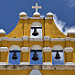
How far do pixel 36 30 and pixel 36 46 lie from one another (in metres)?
1.51

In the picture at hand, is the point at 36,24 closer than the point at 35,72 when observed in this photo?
No

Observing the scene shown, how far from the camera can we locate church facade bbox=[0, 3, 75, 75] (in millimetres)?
15711

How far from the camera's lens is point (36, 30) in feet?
58.5

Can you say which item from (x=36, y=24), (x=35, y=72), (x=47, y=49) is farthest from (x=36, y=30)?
(x=35, y=72)

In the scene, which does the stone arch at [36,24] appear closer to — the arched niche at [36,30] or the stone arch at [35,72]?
the arched niche at [36,30]

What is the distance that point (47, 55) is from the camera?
53.8ft

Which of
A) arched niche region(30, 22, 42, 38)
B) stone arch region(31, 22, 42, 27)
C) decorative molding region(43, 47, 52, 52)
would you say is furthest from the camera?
stone arch region(31, 22, 42, 27)

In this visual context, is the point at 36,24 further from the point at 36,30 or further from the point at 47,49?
the point at 47,49

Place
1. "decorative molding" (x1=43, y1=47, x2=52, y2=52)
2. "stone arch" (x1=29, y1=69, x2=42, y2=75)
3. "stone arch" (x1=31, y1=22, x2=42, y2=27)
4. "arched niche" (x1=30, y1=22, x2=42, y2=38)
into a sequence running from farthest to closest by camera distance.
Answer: "stone arch" (x1=31, y1=22, x2=42, y2=27) → "arched niche" (x1=30, y1=22, x2=42, y2=38) → "decorative molding" (x1=43, y1=47, x2=52, y2=52) → "stone arch" (x1=29, y1=69, x2=42, y2=75)

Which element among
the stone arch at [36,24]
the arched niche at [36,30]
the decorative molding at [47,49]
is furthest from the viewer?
the stone arch at [36,24]

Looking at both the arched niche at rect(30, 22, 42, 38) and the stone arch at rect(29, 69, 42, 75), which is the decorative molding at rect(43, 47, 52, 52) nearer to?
the arched niche at rect(30, 22, 42, 38)

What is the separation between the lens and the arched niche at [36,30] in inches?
693

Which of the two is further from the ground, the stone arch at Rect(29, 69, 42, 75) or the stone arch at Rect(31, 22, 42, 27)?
the stone arch at Rect(31, 22, 42, 27)

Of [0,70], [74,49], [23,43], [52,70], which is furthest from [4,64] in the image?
[74,49]
